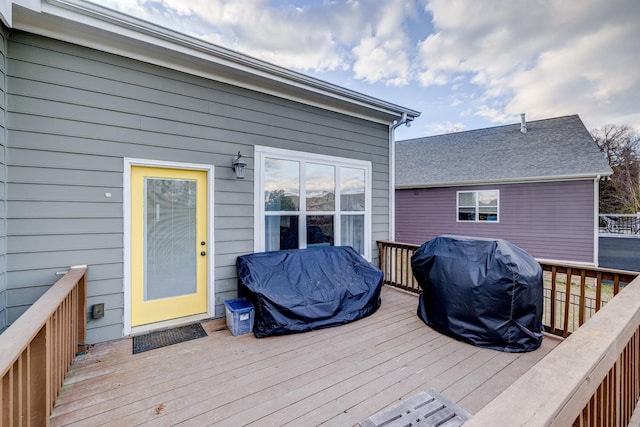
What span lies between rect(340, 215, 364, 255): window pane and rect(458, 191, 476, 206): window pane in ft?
22.3

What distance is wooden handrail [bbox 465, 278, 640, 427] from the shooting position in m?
0.75

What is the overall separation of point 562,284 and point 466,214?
13.2 ft

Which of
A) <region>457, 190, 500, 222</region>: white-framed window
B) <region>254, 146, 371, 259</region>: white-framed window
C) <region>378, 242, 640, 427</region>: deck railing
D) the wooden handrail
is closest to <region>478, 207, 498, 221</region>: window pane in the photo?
<region>457, 190, 500, 222</region>: white-framed window

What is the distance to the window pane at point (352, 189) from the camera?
16.1 feet

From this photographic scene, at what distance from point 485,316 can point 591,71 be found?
9189mm

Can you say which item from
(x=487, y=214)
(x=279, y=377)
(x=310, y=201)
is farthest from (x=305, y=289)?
(x=487, y=214)

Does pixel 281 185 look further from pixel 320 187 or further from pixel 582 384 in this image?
pixel 582 384

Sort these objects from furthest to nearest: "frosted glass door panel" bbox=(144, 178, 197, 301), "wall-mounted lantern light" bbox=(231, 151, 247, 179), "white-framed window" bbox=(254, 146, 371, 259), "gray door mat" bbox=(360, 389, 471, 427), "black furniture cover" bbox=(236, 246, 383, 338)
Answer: "white-framed window" bbox=(254, 146, 371, 259) → "wall-mounted lantern light" bbox=(231, 151, 247, 179) → "frosted glass door panel" bbox=(144, 178, 197, 301) → "black furniture cover" bbox=(236, 246, 383, 338) → "gray door mat" bbox=(360, 389, 471, 427)

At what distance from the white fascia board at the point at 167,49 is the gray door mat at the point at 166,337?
10.1 feet

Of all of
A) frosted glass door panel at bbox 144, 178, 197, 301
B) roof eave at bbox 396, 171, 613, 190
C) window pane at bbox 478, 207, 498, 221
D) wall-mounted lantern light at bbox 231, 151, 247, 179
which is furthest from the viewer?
window pane at bbox 478, 207, 498, 221

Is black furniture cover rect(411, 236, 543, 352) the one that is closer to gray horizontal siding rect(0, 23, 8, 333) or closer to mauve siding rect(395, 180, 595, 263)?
gray horizontal siding rect(0, 23, 8, 333)

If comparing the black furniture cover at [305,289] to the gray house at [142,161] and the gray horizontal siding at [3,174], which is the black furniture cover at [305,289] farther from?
the gray horizontal siding at [3,174]

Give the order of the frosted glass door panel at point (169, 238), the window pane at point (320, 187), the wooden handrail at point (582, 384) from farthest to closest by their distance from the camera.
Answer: the window pane at point (320, 187) → the frosted glass door panel at point (169, 238) → the wooden handrail at point (582, 384)

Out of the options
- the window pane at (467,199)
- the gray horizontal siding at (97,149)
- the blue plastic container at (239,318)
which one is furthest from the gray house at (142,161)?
the window pane at (467,199)
